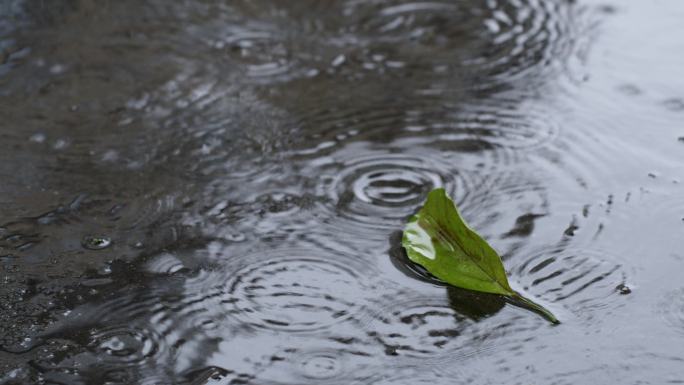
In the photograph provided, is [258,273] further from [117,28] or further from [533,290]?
[117,28]

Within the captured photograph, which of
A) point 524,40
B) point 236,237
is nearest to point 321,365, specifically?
point 236,237

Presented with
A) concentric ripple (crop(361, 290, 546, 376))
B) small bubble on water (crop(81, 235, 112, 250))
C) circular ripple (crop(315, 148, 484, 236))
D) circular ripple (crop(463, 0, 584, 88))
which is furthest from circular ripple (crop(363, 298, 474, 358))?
circular ripple (crop(463, 0, 584, 88))

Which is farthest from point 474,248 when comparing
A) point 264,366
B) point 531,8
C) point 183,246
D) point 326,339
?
point 531,8

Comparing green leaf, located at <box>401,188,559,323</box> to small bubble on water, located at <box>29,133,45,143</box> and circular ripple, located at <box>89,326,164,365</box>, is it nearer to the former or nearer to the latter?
circular ripple, located at <box>89,326,164,365</box>

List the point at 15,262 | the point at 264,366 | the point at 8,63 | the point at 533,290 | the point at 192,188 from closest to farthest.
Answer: the point at 264,366 → the point at 533,290 → the point at 15,262 → the point at 192,188 → the point at 8,63

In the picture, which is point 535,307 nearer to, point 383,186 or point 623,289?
point 623,289

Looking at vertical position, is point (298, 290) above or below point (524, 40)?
below
